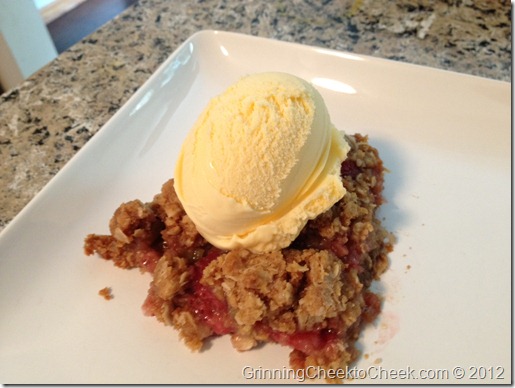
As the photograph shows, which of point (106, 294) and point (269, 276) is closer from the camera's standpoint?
point (269, 276)

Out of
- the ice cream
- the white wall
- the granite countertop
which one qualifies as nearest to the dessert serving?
the ice cream

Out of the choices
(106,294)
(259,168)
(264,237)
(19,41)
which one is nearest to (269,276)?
(264,237)

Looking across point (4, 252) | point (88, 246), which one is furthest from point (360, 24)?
point (4, 252)

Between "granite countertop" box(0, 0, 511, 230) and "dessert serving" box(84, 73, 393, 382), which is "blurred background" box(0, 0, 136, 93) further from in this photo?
"dessert serving" box(84, 73, 393, 382)

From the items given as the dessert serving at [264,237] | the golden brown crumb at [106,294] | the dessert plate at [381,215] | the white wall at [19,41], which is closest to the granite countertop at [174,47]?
the dessert plate at [381,215]

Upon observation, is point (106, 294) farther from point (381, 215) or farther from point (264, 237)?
point (381, 215)

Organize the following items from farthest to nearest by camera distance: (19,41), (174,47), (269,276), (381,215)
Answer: (19,41) → (174,47) → (381,215) → (269,276)
